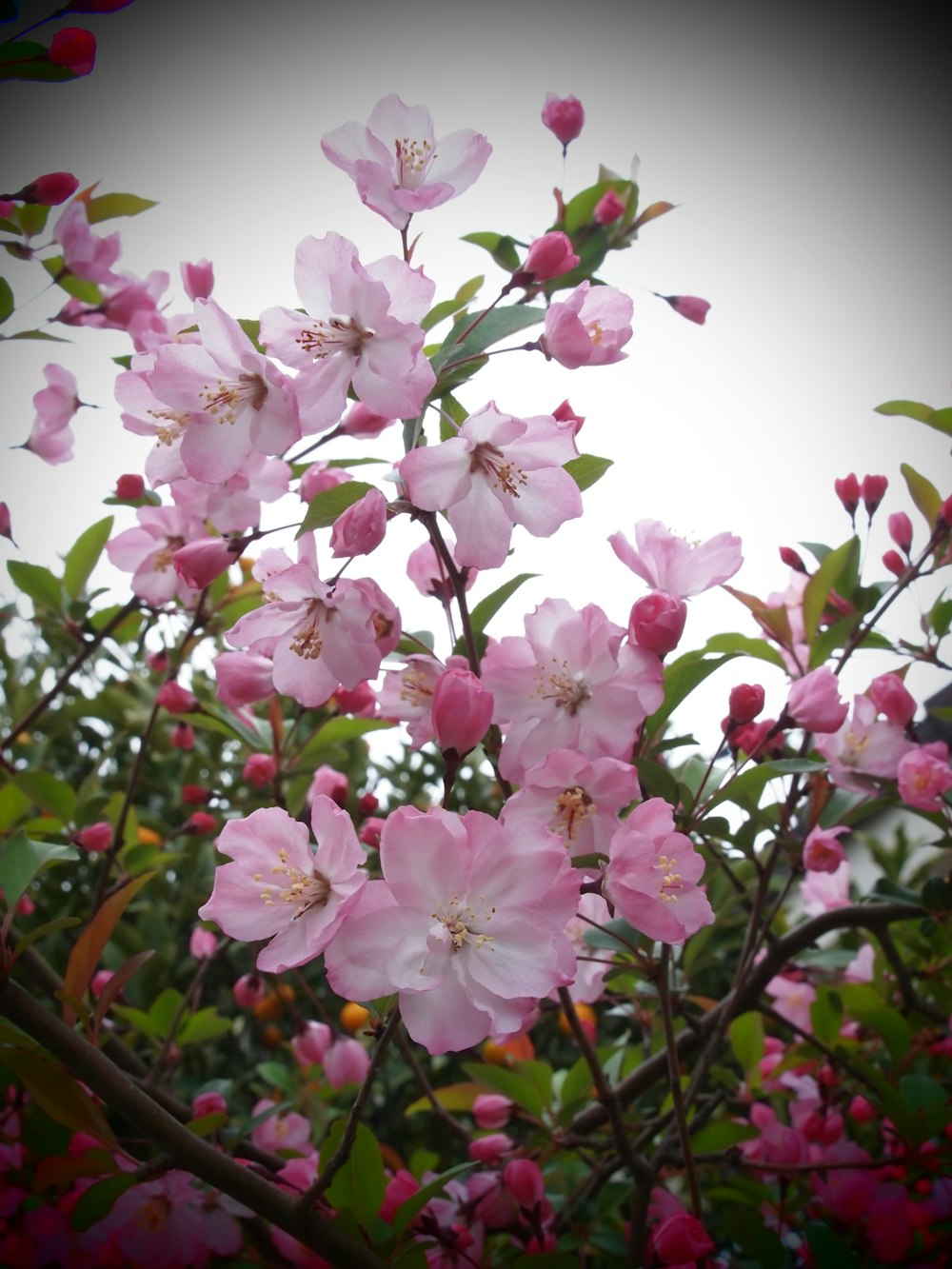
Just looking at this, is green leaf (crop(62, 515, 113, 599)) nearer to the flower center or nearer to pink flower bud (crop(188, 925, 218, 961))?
pink flower bud (crop(188, 925, 218, 961))

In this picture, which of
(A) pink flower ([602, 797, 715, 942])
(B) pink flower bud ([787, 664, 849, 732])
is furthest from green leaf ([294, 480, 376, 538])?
(B) pink flower bud ([787, 664, 849, 732])

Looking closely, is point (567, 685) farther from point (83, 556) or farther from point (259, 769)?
point (83, 556)

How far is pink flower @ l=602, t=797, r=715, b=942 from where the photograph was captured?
63cm

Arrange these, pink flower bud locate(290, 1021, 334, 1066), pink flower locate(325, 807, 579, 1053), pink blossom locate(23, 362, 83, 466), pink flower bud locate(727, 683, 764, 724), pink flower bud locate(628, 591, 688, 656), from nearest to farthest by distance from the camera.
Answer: pink flower locate(325, 807, 579, 1053)
pink flower bud locate(628, 591, 688, 656)
pink flower bud locate(727, 683, 764, 724)
pink blossom locate(23, 362, 83, 466)
pink flower bud locate(290, 1021, 334, 1066)

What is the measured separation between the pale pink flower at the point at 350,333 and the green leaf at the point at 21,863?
1.52 feet

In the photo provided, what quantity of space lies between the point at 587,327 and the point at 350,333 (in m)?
0.22

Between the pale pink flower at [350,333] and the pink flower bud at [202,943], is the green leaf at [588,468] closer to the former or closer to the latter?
the pale pink flower at [350,333]

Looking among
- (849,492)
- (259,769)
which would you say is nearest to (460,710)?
(259,769)

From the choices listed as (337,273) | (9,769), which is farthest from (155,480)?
(9,769)

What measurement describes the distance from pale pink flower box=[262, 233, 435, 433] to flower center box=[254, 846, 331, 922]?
1.08 ft

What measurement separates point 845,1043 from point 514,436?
1.19 m

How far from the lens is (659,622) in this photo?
716 millimetres

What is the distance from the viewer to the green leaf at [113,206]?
1265 mm

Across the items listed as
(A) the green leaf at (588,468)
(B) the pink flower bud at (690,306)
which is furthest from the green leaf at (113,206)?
(A) the green leaf at (588,468)
